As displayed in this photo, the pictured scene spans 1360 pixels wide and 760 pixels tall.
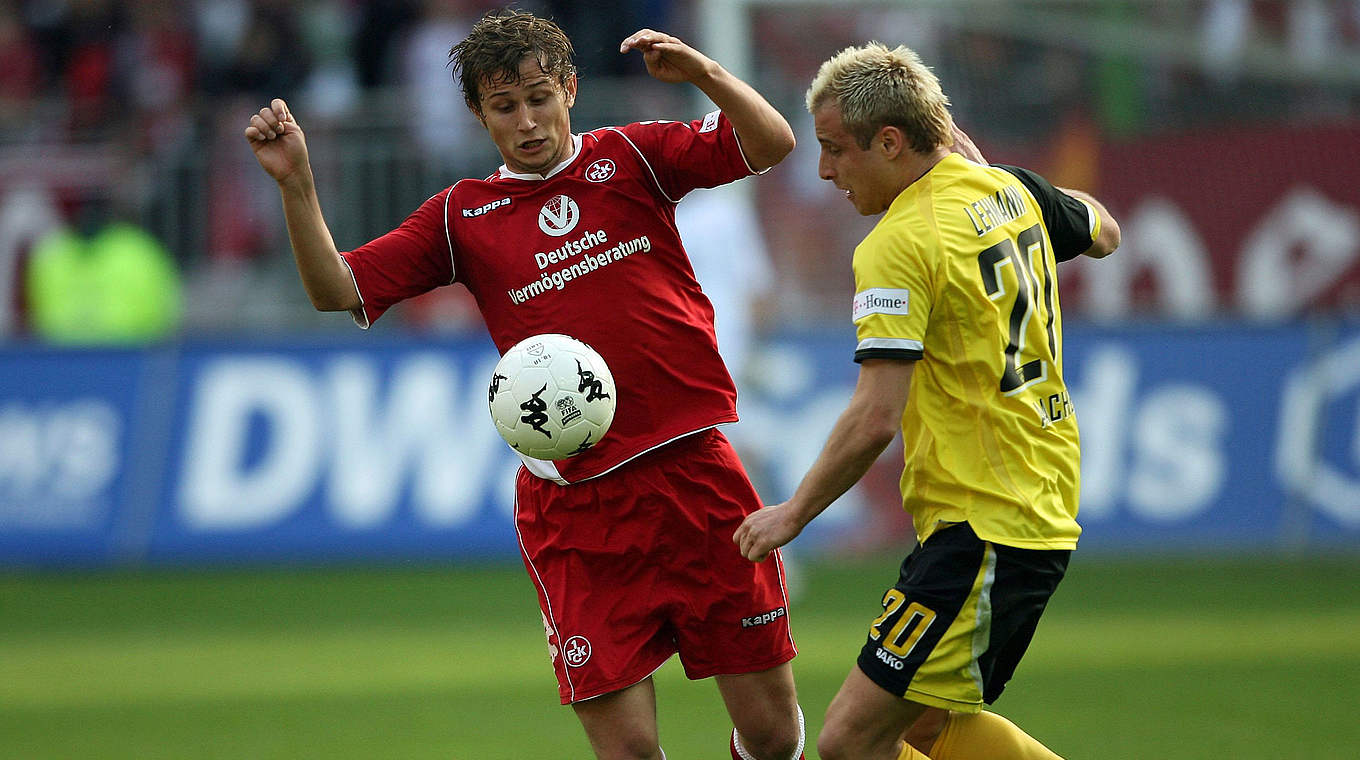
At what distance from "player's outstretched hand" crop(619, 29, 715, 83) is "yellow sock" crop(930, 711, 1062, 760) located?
6.59 ft

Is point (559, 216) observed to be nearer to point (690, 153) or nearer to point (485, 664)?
point (690, 153)

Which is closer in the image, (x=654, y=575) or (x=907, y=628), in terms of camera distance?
(x=907, y=628)

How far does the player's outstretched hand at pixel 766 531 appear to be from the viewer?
4.37 metres

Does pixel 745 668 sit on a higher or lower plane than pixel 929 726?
higher

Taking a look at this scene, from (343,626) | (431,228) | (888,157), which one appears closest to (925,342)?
(888,157)

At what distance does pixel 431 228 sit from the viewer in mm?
5020

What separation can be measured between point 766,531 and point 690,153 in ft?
3.98

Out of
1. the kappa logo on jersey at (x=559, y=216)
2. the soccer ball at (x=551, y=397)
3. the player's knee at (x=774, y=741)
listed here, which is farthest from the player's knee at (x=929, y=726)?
the kappa logo on jersey at (x=559, y=216)

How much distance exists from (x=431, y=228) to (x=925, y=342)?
5.09 ft

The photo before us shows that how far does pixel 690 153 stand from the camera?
4918 mm

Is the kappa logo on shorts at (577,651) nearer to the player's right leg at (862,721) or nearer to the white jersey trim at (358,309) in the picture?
the player's right leg at (862,721)

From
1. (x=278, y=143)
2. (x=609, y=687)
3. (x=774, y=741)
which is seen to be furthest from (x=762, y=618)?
(x=278, y=143)

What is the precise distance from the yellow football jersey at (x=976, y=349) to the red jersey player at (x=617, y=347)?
1.87 ft

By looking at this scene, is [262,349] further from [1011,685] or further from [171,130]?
[1011,685]
